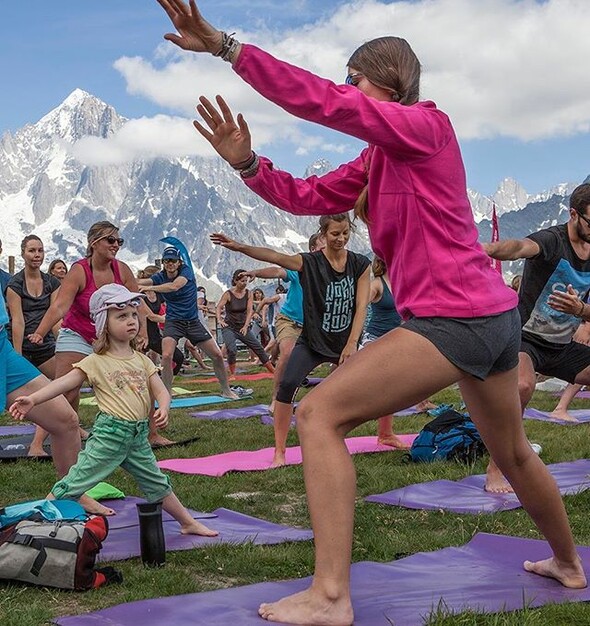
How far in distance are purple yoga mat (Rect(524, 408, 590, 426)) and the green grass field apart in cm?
63

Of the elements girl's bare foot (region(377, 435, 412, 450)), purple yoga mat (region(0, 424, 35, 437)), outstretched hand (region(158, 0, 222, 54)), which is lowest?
girl's bare foot (region(377, 435, 412, 450))

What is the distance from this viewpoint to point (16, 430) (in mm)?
10594

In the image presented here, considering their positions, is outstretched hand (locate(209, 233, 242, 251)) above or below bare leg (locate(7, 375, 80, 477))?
above

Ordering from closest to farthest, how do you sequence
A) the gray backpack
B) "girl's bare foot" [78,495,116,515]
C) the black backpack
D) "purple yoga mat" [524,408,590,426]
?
1. the gray backpack
2. "girl's bare foot" [78,495,116,515]
3. the black backpack
4. "purple yoga mat" [524,408,590,426]

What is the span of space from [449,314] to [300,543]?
2090 mm

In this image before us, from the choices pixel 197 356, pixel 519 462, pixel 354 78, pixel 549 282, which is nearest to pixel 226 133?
pixel 354 78

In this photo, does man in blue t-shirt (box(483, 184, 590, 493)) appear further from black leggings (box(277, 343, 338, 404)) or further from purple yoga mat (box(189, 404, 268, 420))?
purple yoga mat (box(189, 404, 268, 420))

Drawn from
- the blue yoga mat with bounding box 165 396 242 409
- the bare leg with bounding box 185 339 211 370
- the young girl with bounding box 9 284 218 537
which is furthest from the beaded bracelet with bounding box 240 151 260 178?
the bare leg with bounding box 185 339 211 370

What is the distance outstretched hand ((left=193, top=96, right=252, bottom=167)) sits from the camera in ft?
11.2

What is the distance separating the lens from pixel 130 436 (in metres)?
4.78

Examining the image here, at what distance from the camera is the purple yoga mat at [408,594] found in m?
3.38

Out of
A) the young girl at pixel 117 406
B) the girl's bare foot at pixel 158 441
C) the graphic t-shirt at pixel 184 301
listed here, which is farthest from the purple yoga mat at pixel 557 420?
the young girl at pixel 117 406

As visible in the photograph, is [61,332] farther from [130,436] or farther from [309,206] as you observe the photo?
[309,206]

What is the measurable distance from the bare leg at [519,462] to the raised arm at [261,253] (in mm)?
2661
